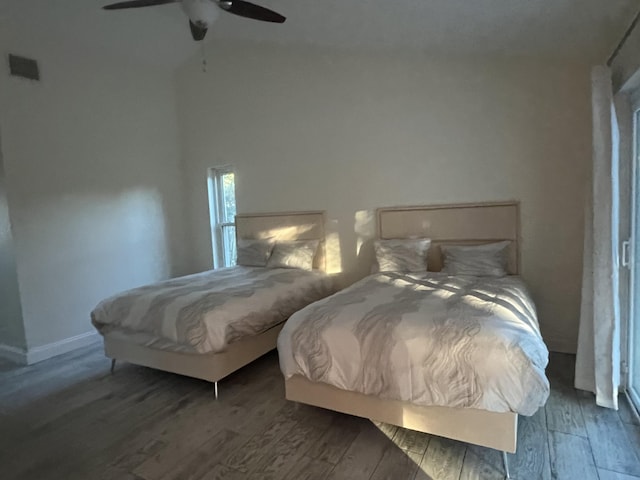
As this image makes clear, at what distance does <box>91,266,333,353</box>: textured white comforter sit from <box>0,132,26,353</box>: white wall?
106 centimetres

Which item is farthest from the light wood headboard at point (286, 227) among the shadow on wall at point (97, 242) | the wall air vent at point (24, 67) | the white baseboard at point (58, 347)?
the wall air vent at point (24, 67)

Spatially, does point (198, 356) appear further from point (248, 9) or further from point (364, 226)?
point (248, 9)

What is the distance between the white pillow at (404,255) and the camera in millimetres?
3318

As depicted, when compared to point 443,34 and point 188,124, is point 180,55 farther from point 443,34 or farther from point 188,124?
point 443,34

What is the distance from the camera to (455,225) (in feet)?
11.2

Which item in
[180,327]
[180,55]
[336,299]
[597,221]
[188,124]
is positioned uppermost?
[180,55]

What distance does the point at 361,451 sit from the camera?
1.94 m

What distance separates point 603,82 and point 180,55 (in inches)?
176

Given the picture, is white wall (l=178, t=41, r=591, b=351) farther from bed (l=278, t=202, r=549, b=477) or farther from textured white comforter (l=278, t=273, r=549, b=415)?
textured white comforter (l=278, t=273, r=549, b=415)

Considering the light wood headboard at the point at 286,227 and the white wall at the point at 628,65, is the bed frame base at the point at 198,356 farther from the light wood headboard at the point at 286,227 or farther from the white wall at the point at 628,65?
the white wall at the point at 628,65

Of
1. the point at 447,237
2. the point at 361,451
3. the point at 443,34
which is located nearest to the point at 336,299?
the point at 361,451

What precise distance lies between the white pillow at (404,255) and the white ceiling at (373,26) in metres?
1.71

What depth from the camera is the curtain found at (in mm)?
2100

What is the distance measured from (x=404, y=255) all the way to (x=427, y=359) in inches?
66.2
